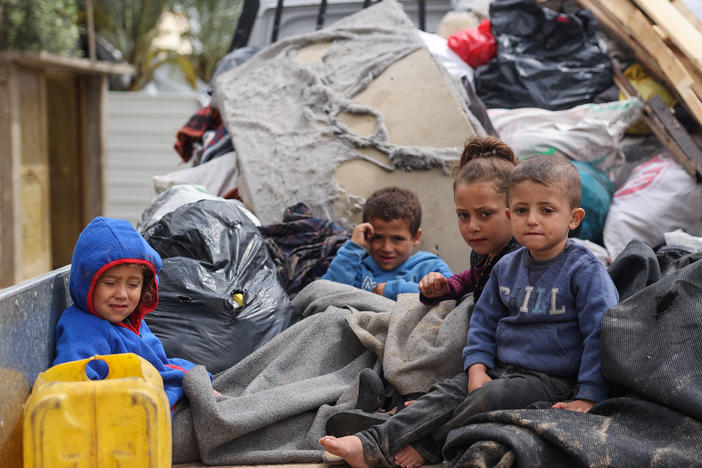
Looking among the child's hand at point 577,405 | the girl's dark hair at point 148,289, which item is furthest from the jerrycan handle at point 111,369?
the child's hand at point 577,405

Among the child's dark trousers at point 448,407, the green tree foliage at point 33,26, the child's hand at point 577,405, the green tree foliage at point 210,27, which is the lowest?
the green tree foliage at point 210,27

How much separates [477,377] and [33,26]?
24.1 ft

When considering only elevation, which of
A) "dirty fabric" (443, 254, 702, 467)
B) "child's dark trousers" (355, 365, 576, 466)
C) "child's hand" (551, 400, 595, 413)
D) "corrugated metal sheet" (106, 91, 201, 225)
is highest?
"dirty fabric" (443, 254, 702, 467)

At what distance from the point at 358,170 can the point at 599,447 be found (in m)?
2.36

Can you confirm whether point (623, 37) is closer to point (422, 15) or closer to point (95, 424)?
point (422, 15)

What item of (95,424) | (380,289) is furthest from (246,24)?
(95,424)

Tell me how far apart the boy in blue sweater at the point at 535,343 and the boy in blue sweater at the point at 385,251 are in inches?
43.5

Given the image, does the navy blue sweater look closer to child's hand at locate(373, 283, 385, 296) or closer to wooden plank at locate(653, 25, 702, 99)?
child's hand at locate(373, 283, 385, 296)

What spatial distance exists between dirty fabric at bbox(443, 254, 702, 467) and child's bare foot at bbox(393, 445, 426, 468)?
0.15 meters

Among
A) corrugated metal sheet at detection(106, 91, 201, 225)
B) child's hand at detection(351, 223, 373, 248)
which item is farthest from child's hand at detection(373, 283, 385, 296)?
corrugated metal sheet at detection(106, 91, 201, 225)

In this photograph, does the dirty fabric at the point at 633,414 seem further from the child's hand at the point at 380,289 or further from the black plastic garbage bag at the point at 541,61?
the black plastic garbage bag at the point at 541,61

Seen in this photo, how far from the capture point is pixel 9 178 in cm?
805

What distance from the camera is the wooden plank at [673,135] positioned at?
3.69m

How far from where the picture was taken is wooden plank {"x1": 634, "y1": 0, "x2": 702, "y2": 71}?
3.55m
